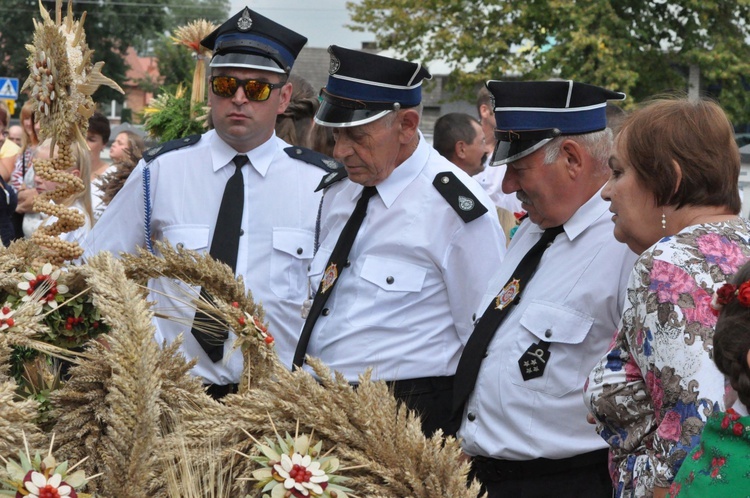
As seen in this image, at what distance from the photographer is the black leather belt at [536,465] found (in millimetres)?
2898

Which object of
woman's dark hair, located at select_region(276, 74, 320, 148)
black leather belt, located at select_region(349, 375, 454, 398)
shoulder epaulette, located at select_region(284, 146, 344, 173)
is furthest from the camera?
woman's dark hair, located at select_region(276, 74, 320, 148)

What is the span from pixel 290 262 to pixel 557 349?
1431 millimetres

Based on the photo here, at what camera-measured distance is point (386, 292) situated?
342 cm

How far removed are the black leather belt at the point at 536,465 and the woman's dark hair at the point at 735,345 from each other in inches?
46.0

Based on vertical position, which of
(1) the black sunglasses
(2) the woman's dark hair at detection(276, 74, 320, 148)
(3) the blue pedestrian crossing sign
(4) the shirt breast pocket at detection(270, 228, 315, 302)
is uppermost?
(1) the black sunglasses

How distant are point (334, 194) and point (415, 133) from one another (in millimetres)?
425

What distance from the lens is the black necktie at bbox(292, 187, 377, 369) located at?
3477 mm

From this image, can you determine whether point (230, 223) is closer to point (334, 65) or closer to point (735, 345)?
point (334, 65)

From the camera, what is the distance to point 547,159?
309 centimetres

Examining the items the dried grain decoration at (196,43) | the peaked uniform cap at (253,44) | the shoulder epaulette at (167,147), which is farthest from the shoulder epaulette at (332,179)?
the dried grain decoration at (196,43)

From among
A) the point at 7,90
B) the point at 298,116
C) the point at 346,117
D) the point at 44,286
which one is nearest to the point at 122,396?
the point at 44,286

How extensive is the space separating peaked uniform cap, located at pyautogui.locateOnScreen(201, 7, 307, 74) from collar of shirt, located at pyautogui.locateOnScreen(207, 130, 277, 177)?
0.31 m

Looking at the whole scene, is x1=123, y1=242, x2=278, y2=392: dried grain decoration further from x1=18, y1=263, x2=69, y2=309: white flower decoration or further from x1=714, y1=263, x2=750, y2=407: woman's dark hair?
x1=714, y1=263, x2=750, y2=407: woman's dark hair

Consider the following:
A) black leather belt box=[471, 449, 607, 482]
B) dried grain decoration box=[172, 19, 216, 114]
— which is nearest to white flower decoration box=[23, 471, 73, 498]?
black leather belt box=[471, 449, 607, 482]
